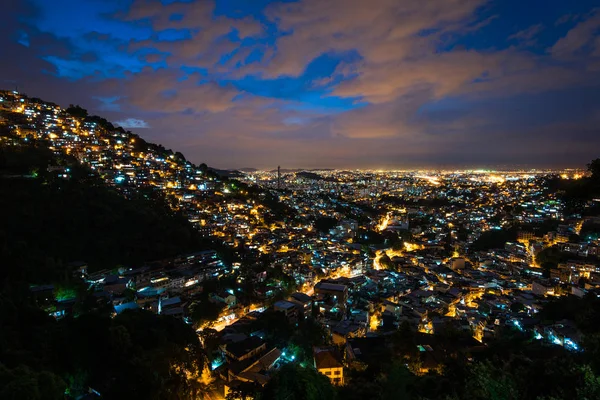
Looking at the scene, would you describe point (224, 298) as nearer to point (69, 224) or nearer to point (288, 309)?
point (288, 309)

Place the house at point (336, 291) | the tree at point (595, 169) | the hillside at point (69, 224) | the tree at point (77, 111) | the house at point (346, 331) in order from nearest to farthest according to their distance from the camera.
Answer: the tree at point (595, 169), the house at point (346, 331), the hillside at point (69, 224), the house at point (336, 291), the tree at point (77, 111)

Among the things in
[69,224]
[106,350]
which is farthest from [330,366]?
[69,224]

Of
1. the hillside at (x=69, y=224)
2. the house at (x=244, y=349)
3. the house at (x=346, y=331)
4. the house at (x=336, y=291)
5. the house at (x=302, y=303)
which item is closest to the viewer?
the house at (x=244, y=349)

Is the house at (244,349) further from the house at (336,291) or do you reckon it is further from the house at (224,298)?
the house at (336,291)

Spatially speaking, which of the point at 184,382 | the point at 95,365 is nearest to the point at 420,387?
the point at 184,382

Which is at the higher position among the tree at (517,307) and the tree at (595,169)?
the tree at (595,169)

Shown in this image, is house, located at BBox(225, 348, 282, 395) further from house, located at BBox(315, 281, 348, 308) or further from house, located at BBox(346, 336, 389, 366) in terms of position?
house, located at BBox(315, 281, 348, 308)

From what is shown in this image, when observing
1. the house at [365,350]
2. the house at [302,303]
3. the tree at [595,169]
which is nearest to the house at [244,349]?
the house at [365,350]

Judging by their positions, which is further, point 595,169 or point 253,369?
point 253,369
